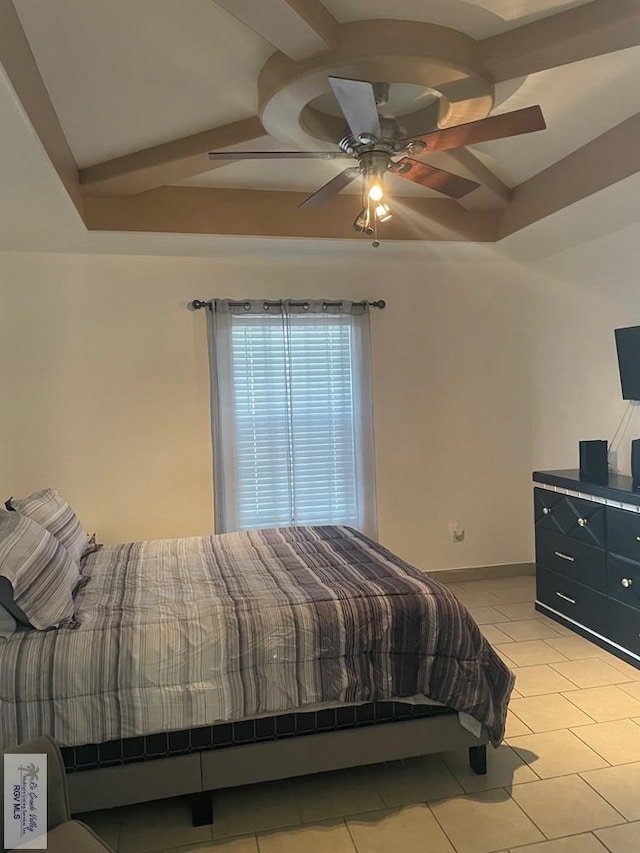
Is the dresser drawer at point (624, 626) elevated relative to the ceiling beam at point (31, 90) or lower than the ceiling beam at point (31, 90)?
lower

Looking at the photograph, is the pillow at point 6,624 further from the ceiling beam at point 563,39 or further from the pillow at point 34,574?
the ceiling beam at point 563,39

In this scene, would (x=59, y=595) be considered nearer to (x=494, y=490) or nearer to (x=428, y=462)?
(x=428, y=462)

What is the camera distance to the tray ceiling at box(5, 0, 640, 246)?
2.08 metres

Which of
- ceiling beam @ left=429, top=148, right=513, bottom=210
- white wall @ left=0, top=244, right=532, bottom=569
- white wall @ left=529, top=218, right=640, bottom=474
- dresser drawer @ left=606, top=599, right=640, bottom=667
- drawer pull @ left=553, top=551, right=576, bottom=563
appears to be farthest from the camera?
white wall @ left=0, top=244, right=532, bottom=569

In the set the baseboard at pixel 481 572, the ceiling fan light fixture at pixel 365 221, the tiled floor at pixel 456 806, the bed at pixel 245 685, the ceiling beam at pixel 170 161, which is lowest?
the tiled floor at pixel 456 806

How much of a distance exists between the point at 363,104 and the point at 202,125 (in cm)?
120

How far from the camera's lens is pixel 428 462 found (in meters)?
4.82

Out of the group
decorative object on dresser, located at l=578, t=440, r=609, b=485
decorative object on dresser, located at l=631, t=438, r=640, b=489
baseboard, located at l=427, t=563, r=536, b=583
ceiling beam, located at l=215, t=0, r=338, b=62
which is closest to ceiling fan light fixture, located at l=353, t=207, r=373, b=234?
ceiling beam, located at l=215, t=0, r=338, b=62

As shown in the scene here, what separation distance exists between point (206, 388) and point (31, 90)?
237cm

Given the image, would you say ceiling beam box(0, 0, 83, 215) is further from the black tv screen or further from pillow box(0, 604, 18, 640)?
the black tv screen

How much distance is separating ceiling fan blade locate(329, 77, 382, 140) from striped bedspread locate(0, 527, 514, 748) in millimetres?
1709

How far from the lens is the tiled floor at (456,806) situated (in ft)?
6.88

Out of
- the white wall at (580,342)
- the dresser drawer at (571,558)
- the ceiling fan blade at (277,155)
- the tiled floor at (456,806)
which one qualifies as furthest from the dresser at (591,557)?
the ceiling fan blade at (277,155)

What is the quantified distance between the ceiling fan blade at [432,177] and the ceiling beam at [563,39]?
0.40 metres
